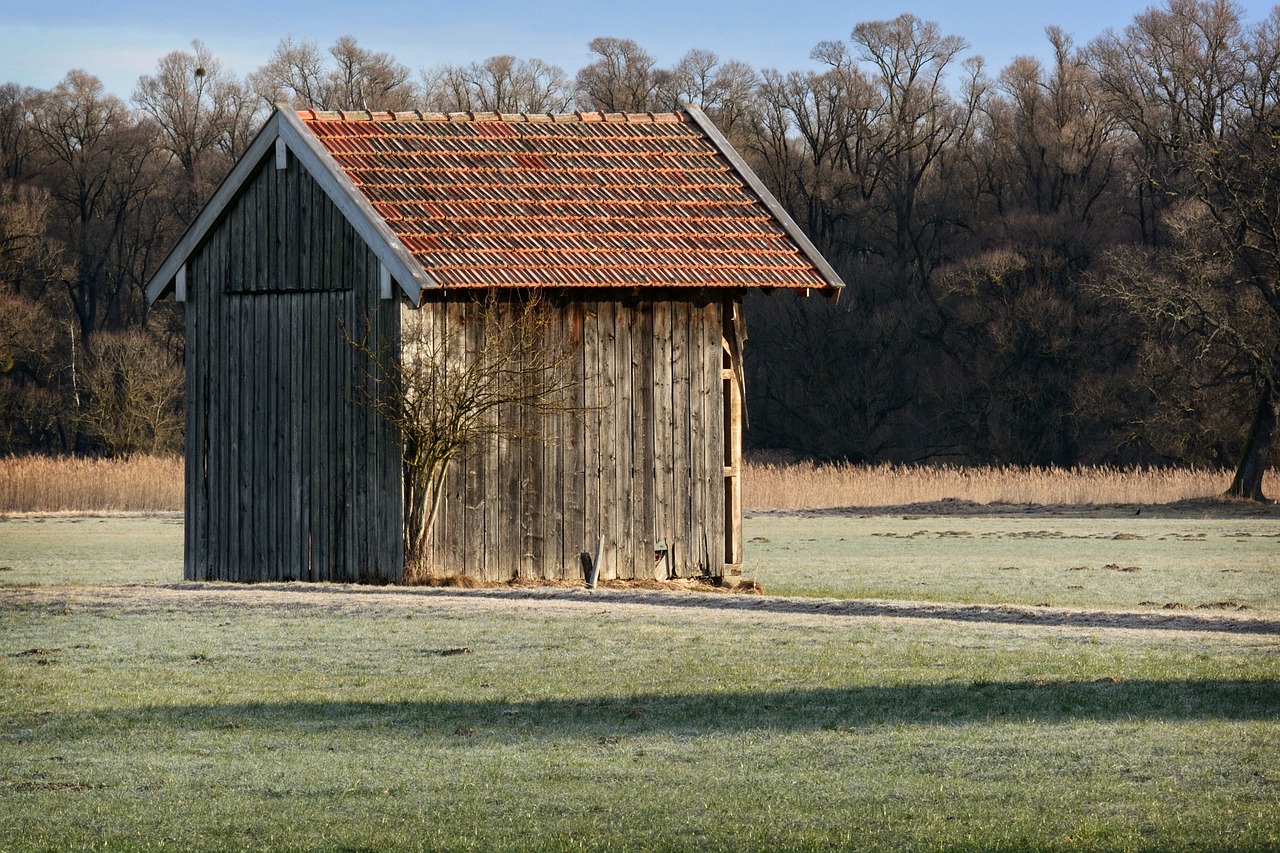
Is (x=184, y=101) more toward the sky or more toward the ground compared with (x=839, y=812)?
more toward the sky

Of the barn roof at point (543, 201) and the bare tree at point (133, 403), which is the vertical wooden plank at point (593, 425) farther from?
the bare tree at point (133, 403)

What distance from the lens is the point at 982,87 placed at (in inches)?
2916

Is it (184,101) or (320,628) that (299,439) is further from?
(184,101)

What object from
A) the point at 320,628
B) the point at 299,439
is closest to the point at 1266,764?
the point at 320,628

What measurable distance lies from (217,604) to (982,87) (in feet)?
205

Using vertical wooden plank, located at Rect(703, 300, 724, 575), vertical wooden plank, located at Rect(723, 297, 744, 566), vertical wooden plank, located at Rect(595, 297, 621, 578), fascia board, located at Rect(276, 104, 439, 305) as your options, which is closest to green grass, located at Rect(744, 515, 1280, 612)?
vertical wooden plank, located at Rect(723, 297, 744, 566)

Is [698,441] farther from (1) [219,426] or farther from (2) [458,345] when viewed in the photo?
(1) [219,426]

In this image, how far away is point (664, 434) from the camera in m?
20.9

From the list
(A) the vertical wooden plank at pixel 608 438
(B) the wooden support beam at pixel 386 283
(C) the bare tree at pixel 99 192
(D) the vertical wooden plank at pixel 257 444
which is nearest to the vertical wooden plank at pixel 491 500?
(B) the wooden support beam at pixel 386 283

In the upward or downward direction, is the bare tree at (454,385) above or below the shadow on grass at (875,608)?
above

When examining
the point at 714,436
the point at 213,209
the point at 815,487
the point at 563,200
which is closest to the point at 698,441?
the point at 714,436

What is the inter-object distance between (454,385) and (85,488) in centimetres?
2556

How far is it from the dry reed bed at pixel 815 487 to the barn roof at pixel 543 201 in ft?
72.7

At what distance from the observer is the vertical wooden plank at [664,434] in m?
20.8
